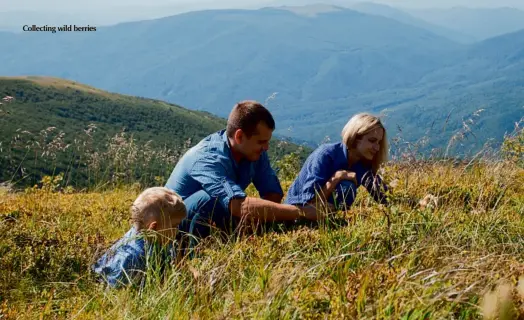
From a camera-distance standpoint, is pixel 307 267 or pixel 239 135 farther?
pixel 239 135

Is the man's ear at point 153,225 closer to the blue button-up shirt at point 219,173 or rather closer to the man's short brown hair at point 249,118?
the blue button-up shirt at point 219,173

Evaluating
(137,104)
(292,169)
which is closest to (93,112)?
(137,104)

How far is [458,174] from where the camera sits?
7.23 metres

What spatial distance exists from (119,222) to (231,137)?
5.07 ft

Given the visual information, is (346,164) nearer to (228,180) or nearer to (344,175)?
(344,175)

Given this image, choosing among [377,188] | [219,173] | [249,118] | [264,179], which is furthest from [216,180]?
[377,188]

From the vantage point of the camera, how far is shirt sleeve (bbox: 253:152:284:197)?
6.12m

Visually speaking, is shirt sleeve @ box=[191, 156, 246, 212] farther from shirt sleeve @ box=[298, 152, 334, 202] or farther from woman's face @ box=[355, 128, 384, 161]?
woman's face @ box=[355, 128, 384, 161]

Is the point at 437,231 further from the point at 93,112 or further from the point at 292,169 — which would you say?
the point at 93,112

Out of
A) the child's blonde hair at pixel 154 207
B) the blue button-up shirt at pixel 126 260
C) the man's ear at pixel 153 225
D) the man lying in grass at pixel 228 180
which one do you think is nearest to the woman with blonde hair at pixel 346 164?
the man lying in grass at pixel 228 180

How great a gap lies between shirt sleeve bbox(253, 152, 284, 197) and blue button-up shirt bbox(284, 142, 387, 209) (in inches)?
7.8

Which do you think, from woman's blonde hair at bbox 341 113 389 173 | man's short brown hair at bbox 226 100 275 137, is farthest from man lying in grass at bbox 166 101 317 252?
woman's blonde hair at bbox 341 113 389 173

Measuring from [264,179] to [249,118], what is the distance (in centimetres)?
96

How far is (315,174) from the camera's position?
5906 millimetres
